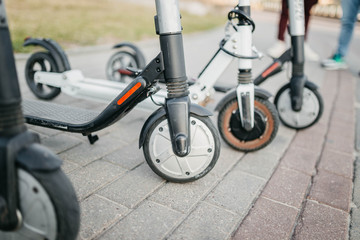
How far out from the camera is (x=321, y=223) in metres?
1.77

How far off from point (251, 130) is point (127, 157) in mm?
910

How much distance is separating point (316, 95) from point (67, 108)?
6.55 feet

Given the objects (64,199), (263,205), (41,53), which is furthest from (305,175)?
(41,53)

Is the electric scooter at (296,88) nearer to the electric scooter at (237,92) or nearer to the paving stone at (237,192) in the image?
the electric scooter at (237,92)

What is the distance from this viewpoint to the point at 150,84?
1.89m

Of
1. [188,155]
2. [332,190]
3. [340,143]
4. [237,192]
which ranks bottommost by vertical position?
[340,143]

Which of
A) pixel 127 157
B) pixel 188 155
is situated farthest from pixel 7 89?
pixel 127 157

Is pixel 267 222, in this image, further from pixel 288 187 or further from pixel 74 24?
pixel 74 24

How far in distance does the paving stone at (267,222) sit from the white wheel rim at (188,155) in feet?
1.26

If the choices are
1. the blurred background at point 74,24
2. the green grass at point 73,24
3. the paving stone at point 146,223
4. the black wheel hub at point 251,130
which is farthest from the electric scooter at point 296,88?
the green grass at point 73,24

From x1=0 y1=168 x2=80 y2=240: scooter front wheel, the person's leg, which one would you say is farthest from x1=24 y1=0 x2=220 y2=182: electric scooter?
the person's leg

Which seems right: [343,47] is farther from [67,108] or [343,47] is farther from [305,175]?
[67,108]

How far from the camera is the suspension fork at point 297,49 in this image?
2.56 m

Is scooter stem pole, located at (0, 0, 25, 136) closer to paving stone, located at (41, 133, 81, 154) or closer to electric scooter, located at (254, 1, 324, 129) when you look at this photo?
paving stone, located at (41, 133, 81, 154)
